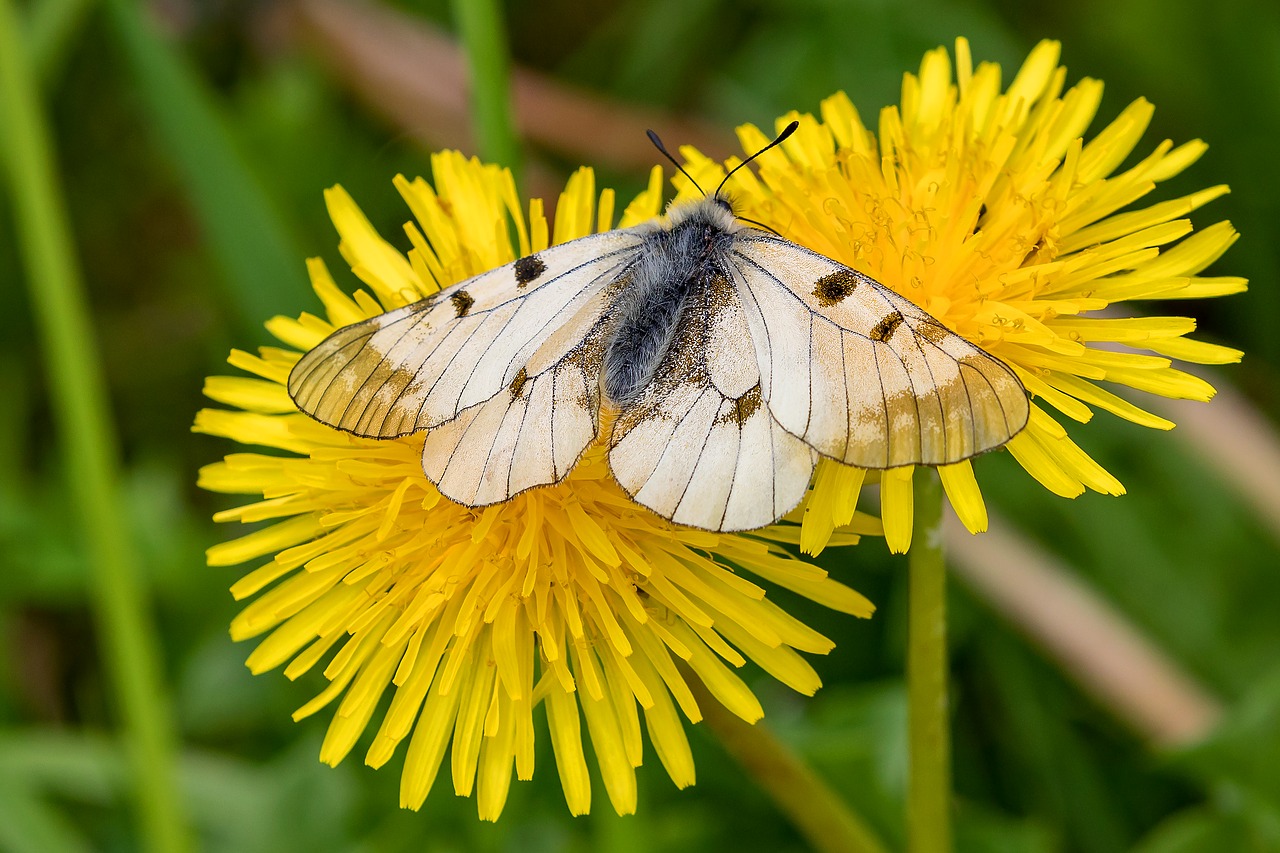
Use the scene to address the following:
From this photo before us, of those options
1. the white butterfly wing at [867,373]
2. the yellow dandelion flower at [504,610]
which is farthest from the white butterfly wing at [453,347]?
the white butterfly wing at [867,373]

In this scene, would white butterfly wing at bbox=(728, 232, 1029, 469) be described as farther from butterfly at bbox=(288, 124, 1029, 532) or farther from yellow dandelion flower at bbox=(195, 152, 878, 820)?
yellow dandelion flower at bbox=(195, 152, 878, 820)

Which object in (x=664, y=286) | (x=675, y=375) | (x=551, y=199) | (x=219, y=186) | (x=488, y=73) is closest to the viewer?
(x=675, y=375)

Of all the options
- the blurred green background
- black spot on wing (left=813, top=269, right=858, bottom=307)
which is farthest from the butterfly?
the blurred green background

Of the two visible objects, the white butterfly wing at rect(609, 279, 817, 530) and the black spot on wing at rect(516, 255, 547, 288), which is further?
the black spot on wing at rect(516, 255, 547, 288)

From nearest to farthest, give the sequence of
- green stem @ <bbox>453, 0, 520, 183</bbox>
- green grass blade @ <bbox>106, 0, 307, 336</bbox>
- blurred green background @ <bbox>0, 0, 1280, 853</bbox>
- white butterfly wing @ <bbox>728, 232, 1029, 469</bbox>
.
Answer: white butterfly wing @ <bbox>728, 232, 1029, 469</bbox> → green stem @ <bbox>453, 0, 520, 183</bbox> → blurred green background @ <bbox>0, 0, 1280, 853</bbox> → green grass blade @ <bbox>106, 0, 307, 336</bbox>

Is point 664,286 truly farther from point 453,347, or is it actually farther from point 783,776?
point 783,776

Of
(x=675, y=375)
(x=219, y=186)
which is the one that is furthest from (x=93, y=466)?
(x=675, y=375)

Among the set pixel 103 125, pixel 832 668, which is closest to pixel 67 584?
pixel 103 125
